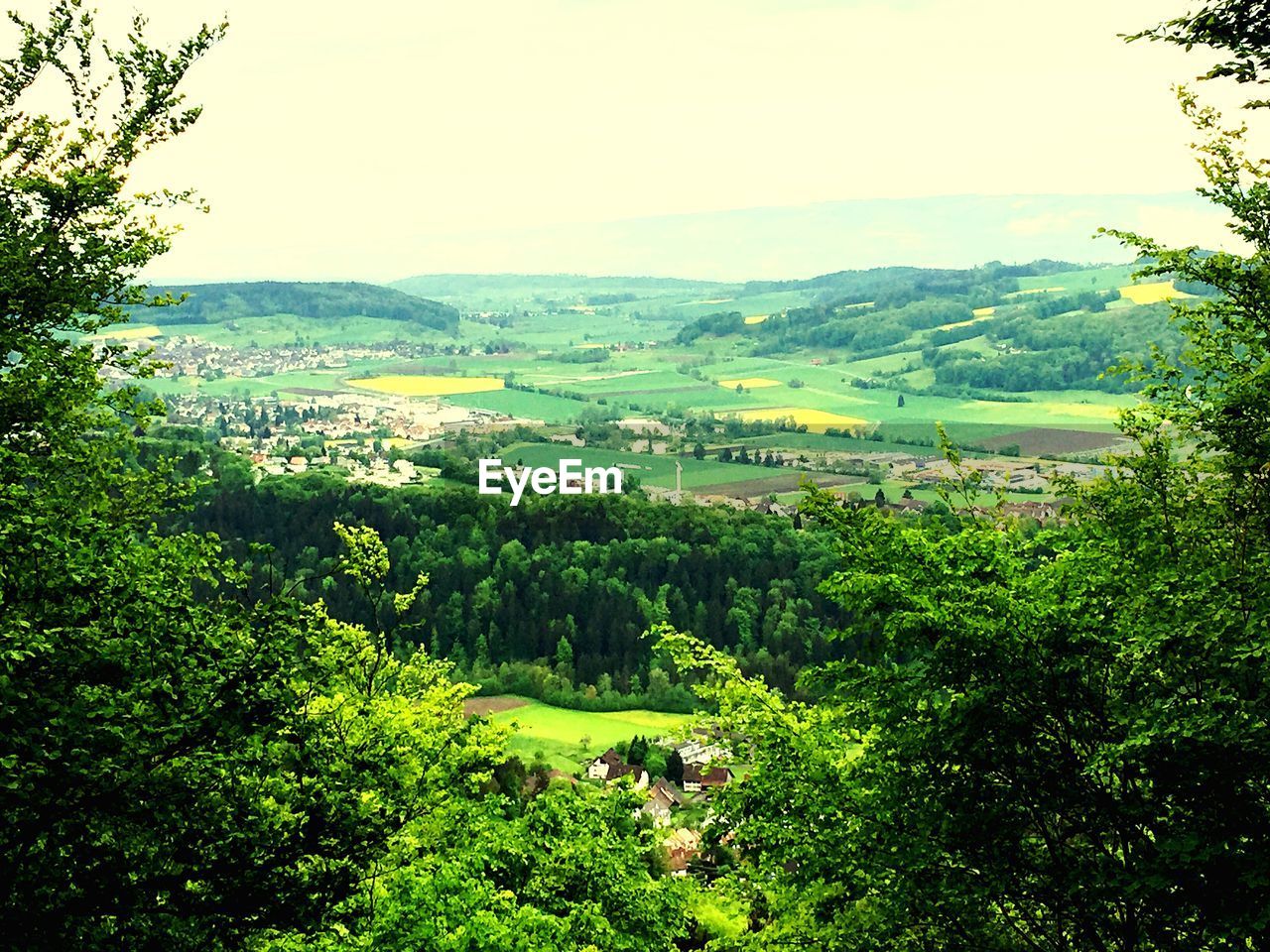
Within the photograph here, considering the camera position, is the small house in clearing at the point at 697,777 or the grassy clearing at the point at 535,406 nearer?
the small house in clearing at the point at 697,777

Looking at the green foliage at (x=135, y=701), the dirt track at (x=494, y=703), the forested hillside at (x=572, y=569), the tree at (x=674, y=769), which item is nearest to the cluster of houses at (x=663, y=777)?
the tree at (x=674, y=769)

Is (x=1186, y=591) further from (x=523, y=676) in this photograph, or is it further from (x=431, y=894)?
(x=523, y=676)

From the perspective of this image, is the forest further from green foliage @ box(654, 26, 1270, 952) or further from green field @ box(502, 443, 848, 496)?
green field @ box(502, 443, 848, 496)

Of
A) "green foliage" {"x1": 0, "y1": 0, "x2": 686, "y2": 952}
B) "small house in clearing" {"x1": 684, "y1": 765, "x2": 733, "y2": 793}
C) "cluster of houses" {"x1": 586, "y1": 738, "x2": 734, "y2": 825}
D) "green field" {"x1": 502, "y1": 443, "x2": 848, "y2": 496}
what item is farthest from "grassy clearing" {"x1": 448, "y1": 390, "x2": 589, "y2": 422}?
"green foliage" {"x1": 0, "y1": 0, "x2": 686, "y2": 952}

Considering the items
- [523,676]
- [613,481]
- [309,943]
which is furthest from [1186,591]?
[613,481]

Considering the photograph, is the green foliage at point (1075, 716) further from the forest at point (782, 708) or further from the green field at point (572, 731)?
the green field at point (572, 731)

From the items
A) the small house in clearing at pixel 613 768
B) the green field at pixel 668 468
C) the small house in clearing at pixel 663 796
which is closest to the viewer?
the small house in clearing at pixel 663 796

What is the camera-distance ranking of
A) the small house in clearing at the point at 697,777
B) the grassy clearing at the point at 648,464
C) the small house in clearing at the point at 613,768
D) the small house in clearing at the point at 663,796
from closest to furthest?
the small house in clearing at the point at 663,796 < the small house in clearing at the point at 697,777 < the small house in clearing at the point at 613,768 < the grassy clearing at the point at 648,464

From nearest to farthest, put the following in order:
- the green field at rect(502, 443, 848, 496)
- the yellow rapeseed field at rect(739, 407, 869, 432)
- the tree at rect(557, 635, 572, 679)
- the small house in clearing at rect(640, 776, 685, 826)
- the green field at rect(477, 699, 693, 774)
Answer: the small house in clearing at rect(640, 776, 685, 826)
the green field at rect(477, 699, 693, 774)
the tree at rect(557, 635, 572, 679)
the green field at rect(502, 443, 848, 496)
the yellow rapeseed field at rect(739, 407, 869, 432)
